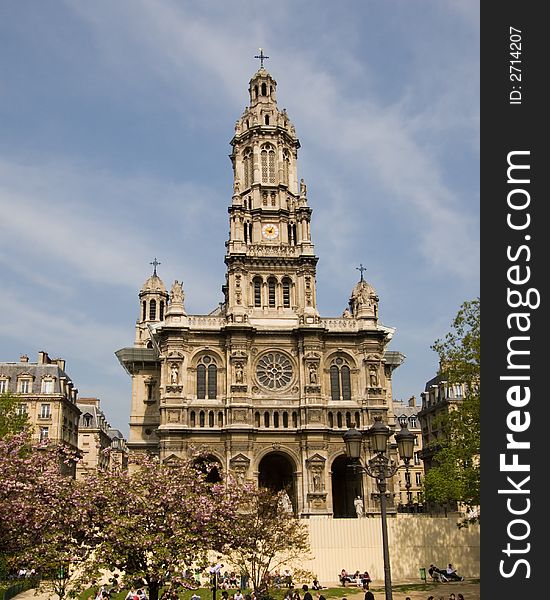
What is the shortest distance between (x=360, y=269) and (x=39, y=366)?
107 feet

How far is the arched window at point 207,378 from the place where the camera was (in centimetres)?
5888

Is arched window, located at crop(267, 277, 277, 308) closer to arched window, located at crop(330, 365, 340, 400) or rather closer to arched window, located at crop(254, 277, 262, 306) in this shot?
arched window, located at crop(254, 277, 262, 306)

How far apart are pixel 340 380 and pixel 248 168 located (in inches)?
Answer: 934

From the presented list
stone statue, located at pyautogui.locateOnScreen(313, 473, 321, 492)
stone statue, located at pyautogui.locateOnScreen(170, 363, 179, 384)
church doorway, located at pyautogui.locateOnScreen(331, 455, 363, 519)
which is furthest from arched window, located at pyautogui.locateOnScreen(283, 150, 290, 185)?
stone statue, located at pyautogui.locateOnScreen(313, 473, 321, 492)

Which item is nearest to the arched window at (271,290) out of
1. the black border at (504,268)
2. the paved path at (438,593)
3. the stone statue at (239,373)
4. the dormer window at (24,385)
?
the stone statue at (239,373)

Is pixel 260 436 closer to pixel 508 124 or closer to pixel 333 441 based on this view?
pixel 333 441

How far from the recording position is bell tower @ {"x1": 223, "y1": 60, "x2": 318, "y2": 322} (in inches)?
2437

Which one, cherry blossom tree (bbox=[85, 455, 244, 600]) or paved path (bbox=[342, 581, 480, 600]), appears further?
paved path (bbox=[342, 581, 480, 600])

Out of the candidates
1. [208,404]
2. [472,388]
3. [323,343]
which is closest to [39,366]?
[208,404]

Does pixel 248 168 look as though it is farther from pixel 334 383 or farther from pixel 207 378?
pixel 334 383

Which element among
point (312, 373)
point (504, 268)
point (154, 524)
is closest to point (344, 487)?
point (312, 373)

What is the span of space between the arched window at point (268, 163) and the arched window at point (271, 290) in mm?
11401

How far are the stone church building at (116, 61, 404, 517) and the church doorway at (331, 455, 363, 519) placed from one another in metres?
0.09

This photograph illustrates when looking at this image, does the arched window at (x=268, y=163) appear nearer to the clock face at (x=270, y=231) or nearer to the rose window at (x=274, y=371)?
the clock face at (x=270, y=231)
